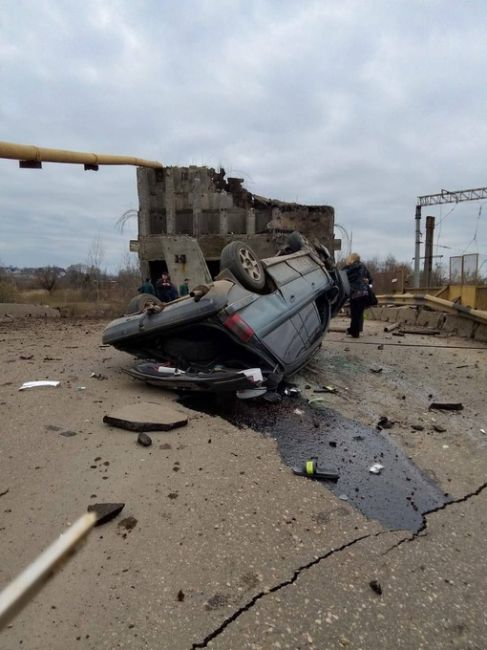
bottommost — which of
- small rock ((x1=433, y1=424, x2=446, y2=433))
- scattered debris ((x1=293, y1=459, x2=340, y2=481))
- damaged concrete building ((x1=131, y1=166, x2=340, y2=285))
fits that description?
small rock ((x1=433, y1=424, x2=446, y2=433))

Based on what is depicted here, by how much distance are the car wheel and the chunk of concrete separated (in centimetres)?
146

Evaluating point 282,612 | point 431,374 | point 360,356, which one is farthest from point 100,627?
point 360,356

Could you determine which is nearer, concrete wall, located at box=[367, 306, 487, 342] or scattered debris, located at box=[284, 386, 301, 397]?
scattered debris, located at box=[284, 386, 301, 397]

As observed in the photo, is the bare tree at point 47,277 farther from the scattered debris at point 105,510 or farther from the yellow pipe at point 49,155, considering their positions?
the scattered debris at point 105,510

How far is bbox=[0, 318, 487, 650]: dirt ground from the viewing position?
153cm

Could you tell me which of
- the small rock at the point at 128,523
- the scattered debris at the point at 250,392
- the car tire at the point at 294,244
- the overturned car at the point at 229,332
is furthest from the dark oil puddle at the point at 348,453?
the car tire at the point at 294,244

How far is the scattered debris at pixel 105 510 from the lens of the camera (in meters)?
2.02

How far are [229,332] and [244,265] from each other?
2.91 feet

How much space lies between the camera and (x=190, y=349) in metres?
4.21

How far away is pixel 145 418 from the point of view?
3.12 metres

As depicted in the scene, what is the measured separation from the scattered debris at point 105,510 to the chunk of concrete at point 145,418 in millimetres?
907

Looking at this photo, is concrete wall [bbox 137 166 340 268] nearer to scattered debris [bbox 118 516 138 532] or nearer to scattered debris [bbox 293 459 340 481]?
scattered debris [bbox 293 459 340 481]

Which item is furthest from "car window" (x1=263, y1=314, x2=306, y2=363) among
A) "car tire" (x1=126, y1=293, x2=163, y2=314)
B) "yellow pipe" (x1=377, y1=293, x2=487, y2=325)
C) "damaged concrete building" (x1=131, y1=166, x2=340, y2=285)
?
"yellow pipe" (x1=377, y1=293, x2=487, y2=325)

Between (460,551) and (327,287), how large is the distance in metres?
4.00
